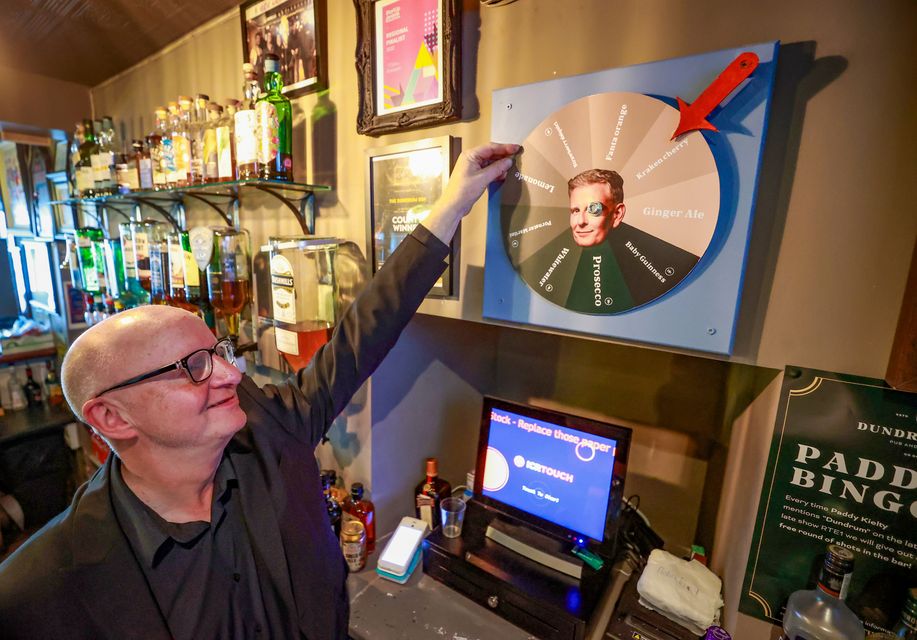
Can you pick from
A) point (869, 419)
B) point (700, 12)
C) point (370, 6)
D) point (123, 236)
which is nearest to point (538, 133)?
point (700, 12)

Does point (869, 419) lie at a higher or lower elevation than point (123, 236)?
lower

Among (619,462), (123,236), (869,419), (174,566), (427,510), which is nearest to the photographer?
(869,419)

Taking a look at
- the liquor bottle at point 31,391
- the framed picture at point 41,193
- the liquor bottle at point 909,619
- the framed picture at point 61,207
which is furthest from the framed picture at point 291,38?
the liquor bottle at point 31,391

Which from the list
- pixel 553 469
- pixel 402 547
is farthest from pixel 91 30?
pixel 553 469

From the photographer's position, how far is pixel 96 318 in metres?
2.05

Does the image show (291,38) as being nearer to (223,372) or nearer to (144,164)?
(144,164)

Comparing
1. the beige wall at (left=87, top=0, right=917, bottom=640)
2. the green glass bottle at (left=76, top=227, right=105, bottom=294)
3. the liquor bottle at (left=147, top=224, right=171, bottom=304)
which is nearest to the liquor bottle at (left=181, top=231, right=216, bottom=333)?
the liquor bottle at (left=147, top=224, right=171, bottom=304)

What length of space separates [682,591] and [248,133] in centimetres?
165

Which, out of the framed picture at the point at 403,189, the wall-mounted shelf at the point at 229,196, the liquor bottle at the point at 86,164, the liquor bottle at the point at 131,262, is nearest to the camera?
the framed picture at the point at 403,189

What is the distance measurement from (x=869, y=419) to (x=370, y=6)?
54.6 inches

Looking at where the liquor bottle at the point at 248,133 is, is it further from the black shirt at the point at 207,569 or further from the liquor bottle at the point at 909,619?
the liquor bottle at the point at 909,619

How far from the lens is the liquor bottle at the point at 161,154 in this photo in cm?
149

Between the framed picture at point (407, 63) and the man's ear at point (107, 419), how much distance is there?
34.6 inches

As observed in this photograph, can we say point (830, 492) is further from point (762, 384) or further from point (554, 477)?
point (554, 477)
